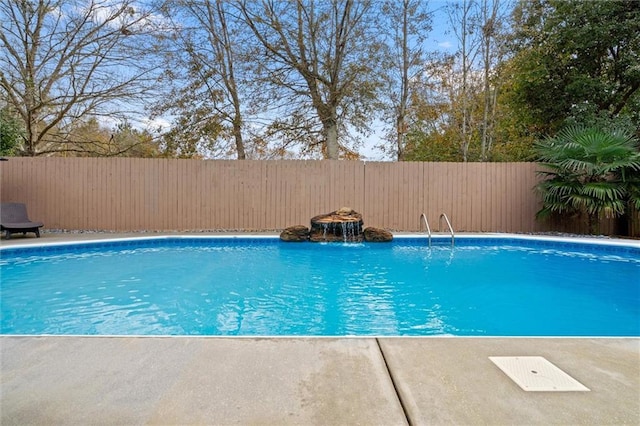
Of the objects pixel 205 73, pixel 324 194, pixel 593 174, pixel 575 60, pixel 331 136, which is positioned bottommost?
pixel 324 194

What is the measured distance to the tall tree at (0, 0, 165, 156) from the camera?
9.02 m

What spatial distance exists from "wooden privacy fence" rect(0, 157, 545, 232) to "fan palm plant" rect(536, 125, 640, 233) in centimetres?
94

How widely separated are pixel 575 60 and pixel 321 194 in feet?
24.0

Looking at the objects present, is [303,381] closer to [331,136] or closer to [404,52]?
[331,136]

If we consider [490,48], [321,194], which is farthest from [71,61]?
[490,48]

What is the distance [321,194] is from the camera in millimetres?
8250

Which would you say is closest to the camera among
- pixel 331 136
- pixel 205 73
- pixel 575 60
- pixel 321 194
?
pixel 321 194

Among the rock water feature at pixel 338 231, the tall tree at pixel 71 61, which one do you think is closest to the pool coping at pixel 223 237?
the rock water feature at pixel 338 231

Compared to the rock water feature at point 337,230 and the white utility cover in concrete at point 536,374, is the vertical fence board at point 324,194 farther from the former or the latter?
the white utility cover in concrete at point 536,374

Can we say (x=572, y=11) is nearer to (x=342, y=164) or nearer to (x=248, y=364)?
(x=342, y=164)

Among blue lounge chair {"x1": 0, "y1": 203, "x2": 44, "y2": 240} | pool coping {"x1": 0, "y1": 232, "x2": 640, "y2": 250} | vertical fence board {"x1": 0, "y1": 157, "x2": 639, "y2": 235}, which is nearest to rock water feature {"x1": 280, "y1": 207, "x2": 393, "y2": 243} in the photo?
pool coping {"x1": 0, "y1": 232, "x2": 640, "y2": 250}

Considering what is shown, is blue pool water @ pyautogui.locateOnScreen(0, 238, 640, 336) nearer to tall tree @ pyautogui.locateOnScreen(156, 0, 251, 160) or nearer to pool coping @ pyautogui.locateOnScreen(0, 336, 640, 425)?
pool coping @ pyautogui.locateOnScreen(0, 336, 640, 425)

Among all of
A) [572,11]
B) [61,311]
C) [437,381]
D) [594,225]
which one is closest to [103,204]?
[61,311]

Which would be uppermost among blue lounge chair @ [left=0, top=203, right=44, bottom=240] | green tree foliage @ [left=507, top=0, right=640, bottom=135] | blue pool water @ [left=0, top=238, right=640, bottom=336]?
green tree foliage @ [left=507, top=0, right=640, bottom=135]
